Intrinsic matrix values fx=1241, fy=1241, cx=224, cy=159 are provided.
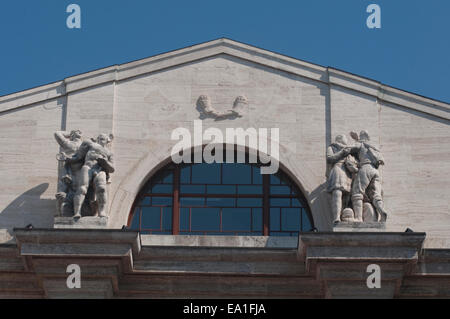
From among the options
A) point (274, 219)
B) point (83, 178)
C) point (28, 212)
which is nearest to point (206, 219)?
point (274, 219)

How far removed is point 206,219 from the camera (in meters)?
26.5

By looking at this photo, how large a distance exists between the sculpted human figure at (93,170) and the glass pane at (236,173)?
2.69 meters

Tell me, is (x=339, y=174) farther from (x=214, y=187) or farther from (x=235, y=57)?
(x=235, y=57)

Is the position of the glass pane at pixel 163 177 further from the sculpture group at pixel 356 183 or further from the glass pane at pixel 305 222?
the sculpture group at pixel 356 183

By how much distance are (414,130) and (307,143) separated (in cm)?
234

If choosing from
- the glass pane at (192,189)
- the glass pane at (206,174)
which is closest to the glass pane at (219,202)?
the glass pane at (192,189)

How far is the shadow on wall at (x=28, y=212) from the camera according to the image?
25906mm

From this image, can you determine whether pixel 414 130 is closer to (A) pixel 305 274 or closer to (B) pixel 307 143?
(B) pixel 307 143

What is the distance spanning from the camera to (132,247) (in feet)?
79.9

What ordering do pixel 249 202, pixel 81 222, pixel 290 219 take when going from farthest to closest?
pixel 249 202 < pixel 290 219 < pixel 81 222

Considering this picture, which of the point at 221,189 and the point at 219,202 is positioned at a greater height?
the point at 221,189

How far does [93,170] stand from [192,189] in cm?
244

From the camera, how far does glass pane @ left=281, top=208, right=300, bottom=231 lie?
26.4 meters
